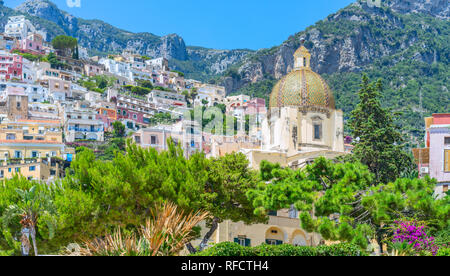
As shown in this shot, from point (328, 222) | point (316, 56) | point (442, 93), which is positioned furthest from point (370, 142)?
point (316, 56)

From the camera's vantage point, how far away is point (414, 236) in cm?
2000

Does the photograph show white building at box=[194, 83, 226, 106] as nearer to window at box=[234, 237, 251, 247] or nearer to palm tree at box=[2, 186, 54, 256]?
window at box=[234, 237, 251, 247]

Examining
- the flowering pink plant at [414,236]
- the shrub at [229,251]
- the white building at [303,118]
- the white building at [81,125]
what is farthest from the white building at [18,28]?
the flowering pink plant at [414,236]

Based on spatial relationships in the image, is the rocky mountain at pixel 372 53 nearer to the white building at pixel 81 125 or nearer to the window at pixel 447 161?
the white building at pixel 81 125

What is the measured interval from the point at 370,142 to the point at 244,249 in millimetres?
16596

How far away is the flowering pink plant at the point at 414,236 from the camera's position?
19.7 metres

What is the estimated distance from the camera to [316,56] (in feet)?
411

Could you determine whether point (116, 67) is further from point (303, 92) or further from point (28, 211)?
point (28, 211)

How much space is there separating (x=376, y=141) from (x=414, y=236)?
46.1ft

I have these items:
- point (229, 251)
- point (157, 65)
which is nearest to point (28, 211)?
point (229, 251)

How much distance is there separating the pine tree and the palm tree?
17.8 metres

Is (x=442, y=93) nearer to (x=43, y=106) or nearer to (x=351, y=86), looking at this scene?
(x=351, y=86)

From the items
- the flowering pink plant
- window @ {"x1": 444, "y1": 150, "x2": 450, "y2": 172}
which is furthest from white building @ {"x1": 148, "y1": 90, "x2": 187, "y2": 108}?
the flowering pink plant

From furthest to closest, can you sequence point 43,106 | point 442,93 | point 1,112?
point 442,93 → point 43,106 → point 1,112
